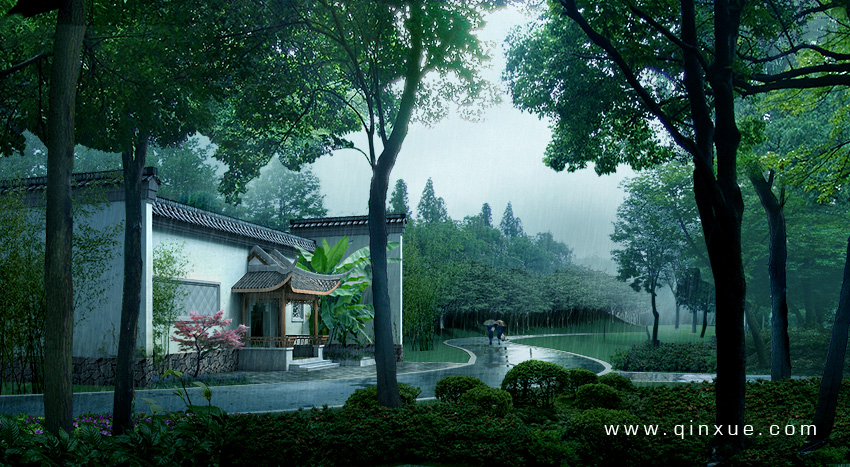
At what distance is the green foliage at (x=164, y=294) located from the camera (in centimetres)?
1445

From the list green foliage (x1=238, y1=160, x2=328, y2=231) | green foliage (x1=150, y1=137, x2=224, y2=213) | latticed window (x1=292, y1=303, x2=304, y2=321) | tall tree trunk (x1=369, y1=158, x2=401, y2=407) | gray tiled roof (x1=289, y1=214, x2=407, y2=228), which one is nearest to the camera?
tall tree trunk (x1=369, y1=158, x2=401, y2=407)

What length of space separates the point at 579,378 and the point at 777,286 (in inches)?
213

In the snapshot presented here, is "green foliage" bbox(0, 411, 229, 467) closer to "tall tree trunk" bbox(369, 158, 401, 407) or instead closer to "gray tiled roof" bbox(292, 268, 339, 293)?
"tall tree trunk" bbox(369, 158, 401, 407)

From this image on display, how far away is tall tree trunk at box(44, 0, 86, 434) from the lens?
17.2 feet

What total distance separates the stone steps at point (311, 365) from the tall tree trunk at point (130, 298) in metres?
10.2

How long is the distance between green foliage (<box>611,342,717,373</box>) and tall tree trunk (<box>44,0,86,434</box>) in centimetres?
1636

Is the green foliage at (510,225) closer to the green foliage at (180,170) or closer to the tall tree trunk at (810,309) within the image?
the green foliage at (180,170)

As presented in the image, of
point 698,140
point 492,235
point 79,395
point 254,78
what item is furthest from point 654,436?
point 492,235

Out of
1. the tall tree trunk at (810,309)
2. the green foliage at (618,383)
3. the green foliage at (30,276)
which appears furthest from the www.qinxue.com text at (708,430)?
the tall tree trunk at (810,309)

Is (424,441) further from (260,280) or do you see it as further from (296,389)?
(260,280)

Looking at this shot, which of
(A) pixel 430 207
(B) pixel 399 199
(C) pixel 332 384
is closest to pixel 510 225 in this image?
(A) pixel 430 207

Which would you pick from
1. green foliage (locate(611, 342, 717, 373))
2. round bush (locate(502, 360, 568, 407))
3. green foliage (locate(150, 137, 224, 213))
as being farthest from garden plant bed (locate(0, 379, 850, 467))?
green foliage (locate(150, 137, 224, 213))

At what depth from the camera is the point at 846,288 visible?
679cm

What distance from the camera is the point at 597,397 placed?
27.2ft
